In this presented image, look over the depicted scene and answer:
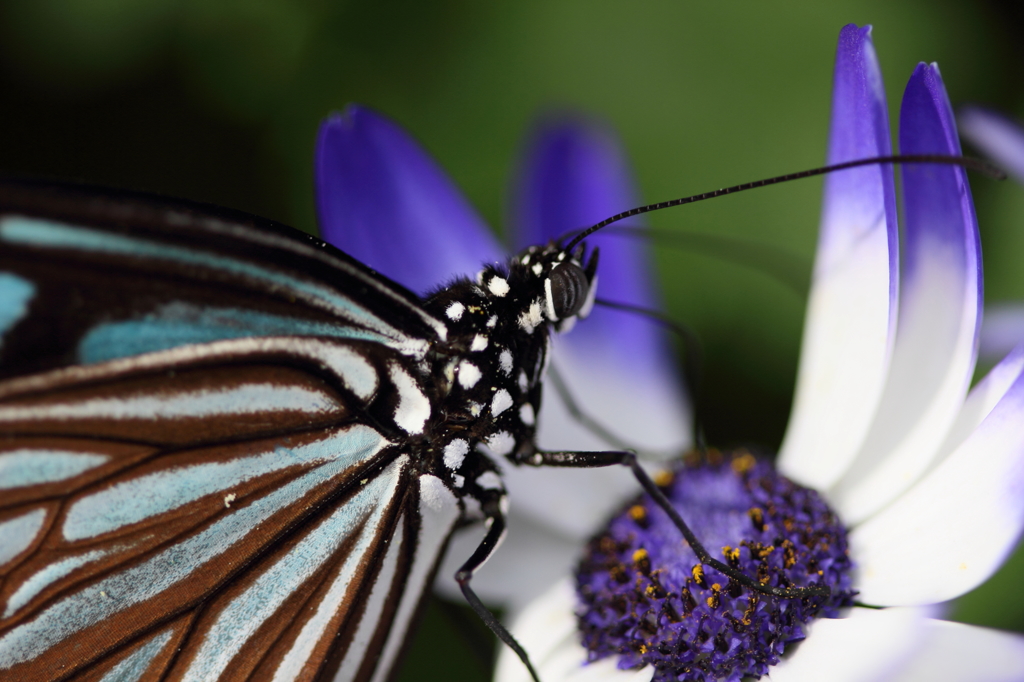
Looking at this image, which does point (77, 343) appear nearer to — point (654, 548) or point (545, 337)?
point (545, 337)

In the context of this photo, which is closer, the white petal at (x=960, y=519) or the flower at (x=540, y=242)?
the white petal at (x=960, y=519)

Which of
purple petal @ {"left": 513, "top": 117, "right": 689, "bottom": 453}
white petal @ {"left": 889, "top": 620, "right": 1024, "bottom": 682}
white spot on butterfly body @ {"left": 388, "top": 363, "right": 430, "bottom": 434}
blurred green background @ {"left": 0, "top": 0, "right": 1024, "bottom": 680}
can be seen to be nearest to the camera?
white petal @ {"left": 889, "top": 620, "right": 1024, "bottom": 682}

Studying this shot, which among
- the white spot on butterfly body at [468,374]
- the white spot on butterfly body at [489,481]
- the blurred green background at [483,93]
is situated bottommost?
the white spot on butterfly body at [489,481]

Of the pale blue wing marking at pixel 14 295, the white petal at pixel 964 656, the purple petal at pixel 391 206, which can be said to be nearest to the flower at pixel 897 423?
the white petal at pixel 964 656

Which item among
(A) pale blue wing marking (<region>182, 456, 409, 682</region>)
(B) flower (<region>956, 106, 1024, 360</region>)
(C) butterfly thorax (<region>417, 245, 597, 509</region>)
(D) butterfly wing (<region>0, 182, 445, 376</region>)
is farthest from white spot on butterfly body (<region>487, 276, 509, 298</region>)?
(B) flower (<region>956, 106, 1024, 360</region>)

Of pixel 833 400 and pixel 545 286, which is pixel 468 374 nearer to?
pixel 545 286

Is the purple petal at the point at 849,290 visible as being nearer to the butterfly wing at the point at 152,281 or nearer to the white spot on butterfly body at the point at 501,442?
the white spot on butterfly body at the point at 501,442

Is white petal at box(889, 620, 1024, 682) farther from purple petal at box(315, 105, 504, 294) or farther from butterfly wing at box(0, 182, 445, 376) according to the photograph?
purple petal at box(315, 105, 504, 294)

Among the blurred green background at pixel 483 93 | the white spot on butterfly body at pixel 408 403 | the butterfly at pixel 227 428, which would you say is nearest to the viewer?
the butterfly at pixel 227 428
